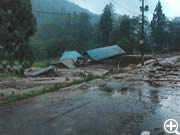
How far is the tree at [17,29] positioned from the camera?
604cm

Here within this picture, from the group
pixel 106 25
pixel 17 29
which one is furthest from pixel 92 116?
pixel 106 25

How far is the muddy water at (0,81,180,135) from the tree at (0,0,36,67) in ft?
7.15

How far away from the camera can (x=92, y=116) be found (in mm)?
4641

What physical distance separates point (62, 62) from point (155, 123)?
2761 cm

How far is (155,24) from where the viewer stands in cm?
4653

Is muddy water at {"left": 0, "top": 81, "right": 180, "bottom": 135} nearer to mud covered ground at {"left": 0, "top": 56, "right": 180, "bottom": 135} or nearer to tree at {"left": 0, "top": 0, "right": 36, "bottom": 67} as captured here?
mud covered ground at {"left": 0, "top": 56, "right": 180, "bottom": 135}

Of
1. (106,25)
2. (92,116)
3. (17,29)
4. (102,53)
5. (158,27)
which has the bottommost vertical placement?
(92,116)

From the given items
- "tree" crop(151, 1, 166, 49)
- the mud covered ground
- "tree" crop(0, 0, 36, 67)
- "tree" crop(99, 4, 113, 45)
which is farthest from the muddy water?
"tree" crop(99, 4, 113, 45)

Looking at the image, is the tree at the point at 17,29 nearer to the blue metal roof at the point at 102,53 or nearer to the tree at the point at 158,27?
the blue metal roof at the point at 102,53

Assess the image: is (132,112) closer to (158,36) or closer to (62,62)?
(62,62)

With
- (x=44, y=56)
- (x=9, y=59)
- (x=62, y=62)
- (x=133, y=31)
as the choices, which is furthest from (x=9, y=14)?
(x=133, y=31)

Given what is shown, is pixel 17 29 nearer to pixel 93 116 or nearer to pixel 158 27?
pixel 93 116

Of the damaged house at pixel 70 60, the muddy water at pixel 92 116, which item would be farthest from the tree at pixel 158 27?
the muddy water at pixel 92 116

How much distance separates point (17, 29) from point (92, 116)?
441 cm
